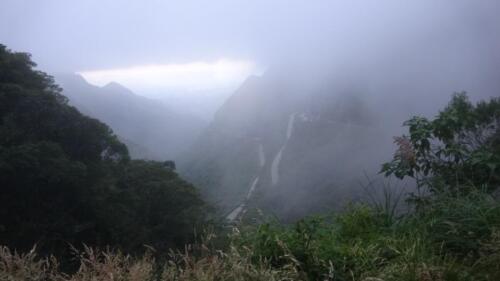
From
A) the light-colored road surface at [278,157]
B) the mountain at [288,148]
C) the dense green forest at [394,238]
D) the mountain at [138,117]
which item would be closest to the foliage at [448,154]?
the dense green forest at [394,238]

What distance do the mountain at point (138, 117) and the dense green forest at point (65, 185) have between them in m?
55.9

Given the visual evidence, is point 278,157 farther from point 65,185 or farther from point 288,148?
point 65,185

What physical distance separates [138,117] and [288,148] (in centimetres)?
4564

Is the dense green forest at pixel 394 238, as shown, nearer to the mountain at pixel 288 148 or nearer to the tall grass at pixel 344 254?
the tall grass at pixel 344 254

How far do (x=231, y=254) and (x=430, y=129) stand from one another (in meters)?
2.84

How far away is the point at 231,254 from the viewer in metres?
3.31

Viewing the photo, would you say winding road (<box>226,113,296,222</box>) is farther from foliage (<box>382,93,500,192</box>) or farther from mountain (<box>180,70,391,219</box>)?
foliage (<box>382,93,500,192</box>)

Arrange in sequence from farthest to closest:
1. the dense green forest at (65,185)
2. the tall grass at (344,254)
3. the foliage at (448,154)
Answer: the dense green forest at (65,185)
the foliage at (448,154)
the tall grass at (344,254)

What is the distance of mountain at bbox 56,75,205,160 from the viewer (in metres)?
79.9

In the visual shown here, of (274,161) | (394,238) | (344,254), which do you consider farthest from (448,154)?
(274,161)

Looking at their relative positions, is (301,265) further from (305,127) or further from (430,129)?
(305,127)

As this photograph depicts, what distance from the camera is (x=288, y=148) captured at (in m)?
53.2

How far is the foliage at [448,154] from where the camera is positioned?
4.73 m

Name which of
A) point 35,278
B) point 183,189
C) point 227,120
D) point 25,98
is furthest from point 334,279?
point 227,120
